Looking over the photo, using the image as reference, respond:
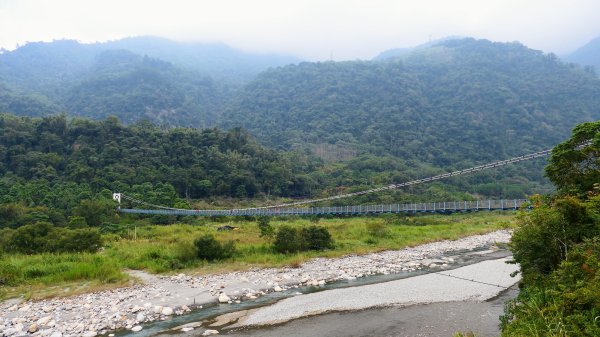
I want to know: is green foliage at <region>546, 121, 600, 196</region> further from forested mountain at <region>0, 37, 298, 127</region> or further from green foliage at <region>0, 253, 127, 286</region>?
forested mountain at <region>0, 37, 298, 127</region>

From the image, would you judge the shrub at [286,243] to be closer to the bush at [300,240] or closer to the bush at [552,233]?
the bush at [300,240]

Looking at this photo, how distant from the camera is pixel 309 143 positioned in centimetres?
9400

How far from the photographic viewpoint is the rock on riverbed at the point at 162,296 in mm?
9859

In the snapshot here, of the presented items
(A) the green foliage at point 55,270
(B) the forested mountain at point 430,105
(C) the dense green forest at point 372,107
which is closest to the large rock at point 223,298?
(A) the green foliage at point 55,270

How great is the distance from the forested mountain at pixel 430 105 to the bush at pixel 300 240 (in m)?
66.1

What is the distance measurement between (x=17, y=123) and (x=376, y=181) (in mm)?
46888

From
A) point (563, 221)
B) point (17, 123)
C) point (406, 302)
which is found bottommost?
point (406, 302)

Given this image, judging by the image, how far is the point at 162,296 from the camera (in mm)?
12234

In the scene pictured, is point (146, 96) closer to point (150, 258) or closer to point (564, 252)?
point (150, 258)

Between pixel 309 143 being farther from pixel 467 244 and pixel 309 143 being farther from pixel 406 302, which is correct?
pixel 406 302

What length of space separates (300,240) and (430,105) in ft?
333

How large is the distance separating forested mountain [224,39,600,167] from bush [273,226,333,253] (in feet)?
217

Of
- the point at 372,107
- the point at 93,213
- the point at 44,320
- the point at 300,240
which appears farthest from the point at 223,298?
the point at 372,107

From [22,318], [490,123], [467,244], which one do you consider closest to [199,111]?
[490,123]
